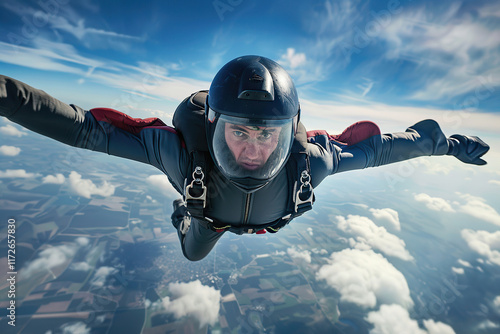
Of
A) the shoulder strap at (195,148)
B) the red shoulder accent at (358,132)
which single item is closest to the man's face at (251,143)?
the shoulder strap at (195,148)

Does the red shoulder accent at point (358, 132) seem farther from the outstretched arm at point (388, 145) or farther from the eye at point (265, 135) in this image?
the eye at point (265, 135)

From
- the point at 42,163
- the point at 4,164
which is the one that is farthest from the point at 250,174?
the point at 4,164

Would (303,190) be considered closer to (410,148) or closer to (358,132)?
(358,132)

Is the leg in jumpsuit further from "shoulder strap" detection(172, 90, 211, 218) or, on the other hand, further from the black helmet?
the black helmet

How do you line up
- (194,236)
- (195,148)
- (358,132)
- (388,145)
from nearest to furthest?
(195,148) → (388,145) → (358,132) → (194,236)

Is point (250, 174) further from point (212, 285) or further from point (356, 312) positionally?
point (356, 312)

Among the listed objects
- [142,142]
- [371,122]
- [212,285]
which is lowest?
[212,285]

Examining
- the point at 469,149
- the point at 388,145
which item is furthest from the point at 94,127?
the point at 469,149
